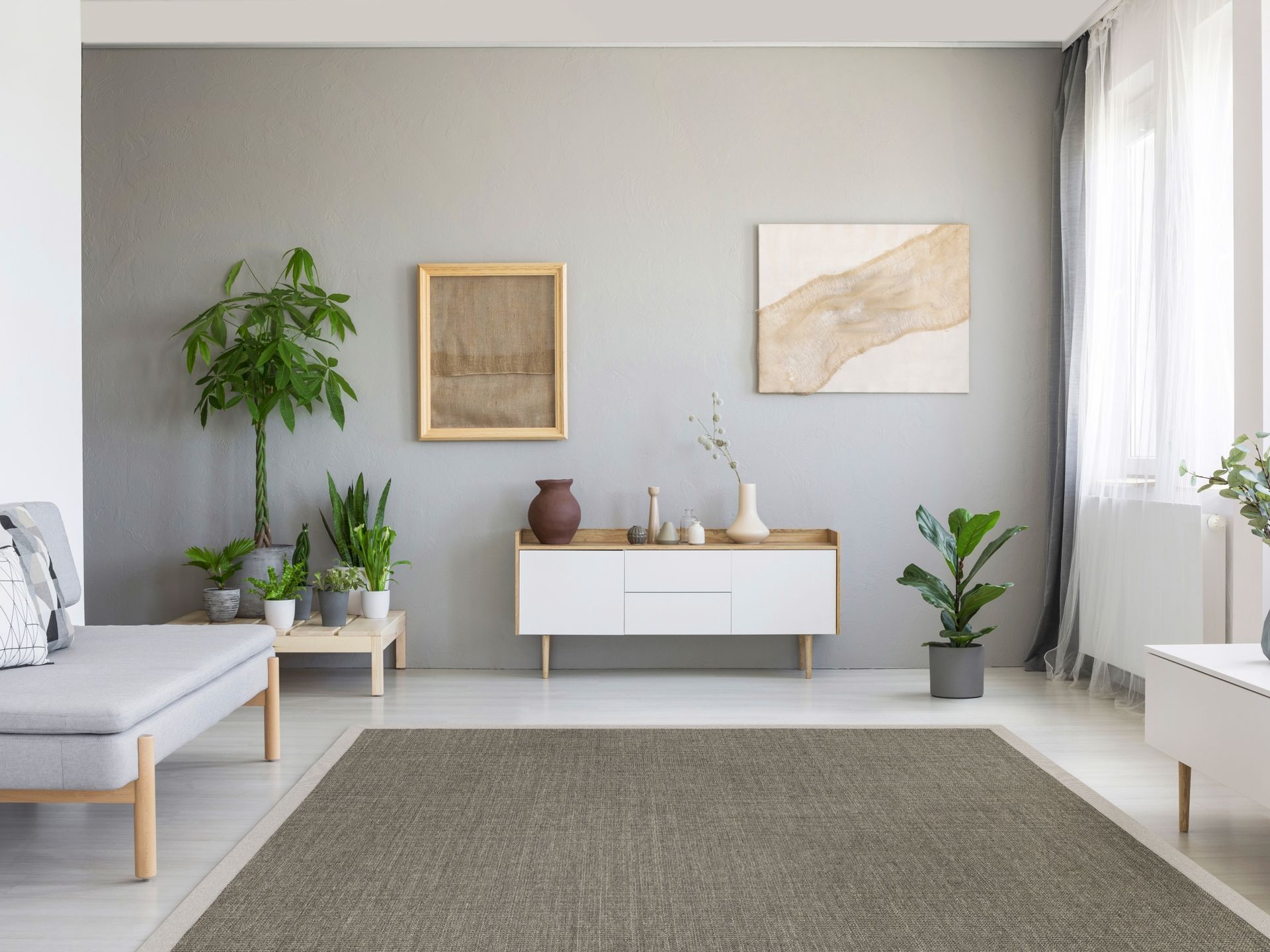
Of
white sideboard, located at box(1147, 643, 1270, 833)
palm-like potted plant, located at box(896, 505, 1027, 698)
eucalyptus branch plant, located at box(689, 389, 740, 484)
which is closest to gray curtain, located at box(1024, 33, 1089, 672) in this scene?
palm-like potted plant, located at box(896, 505, 1027, 698)

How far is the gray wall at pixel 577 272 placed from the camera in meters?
4.80

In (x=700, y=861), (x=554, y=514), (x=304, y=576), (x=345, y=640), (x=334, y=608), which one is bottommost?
(x=700, y=861)

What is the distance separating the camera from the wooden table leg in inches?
167

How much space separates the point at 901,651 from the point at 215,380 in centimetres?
333

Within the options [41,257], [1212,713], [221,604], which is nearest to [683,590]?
[221,604]

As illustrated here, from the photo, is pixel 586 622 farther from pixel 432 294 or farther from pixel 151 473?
pixel 151 473

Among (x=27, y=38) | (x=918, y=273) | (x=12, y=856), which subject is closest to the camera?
(x=12, y=856)

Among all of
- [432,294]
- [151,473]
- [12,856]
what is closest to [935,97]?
[432,294]

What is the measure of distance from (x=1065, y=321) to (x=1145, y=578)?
4.19 ft

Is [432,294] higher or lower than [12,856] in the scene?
higher

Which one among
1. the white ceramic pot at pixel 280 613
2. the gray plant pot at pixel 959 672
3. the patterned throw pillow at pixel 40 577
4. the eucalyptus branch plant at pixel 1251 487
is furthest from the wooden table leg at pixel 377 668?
the eucalyptus branch plant at pixel 1251 487

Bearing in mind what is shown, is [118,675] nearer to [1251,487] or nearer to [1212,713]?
[1212,713]

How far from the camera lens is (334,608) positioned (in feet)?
14.6

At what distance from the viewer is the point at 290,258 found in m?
4.78
